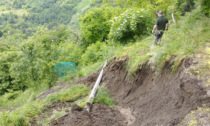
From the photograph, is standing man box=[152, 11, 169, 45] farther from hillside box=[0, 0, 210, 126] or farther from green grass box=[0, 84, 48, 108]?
green grass box=[0, 84, 48, 108]

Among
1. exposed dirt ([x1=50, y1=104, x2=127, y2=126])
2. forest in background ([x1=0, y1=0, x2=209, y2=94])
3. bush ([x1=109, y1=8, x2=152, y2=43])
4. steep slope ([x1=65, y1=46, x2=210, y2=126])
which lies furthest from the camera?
forest in background ([x1=0, y1=0, x2=209, y2=94])

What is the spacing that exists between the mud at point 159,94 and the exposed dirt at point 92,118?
1.43 ft

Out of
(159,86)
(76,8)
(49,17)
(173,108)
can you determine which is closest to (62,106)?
(159,86)

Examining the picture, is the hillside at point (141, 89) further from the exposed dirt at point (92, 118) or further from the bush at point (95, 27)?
the bush at point (95, 27)

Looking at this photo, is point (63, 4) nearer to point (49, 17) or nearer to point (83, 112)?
point (49, 17)

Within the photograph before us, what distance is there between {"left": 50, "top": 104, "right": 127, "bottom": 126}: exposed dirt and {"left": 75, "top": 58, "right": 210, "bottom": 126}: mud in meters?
0.44

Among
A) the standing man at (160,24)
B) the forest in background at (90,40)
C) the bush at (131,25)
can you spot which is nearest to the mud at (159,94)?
the standing man at (160,24)

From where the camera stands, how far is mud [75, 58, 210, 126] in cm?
384

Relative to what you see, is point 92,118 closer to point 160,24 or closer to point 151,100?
point 151,100

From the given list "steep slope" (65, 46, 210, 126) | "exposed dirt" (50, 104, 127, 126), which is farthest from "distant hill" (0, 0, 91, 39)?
"exposed dirt" (50, 104, 127, 126)

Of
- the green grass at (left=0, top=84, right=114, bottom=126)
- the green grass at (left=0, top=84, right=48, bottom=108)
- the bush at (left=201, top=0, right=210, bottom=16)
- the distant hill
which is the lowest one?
the distant hill

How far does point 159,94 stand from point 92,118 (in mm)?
1976

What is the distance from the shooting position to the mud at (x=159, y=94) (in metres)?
3.84

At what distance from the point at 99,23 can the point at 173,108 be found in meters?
24.6
